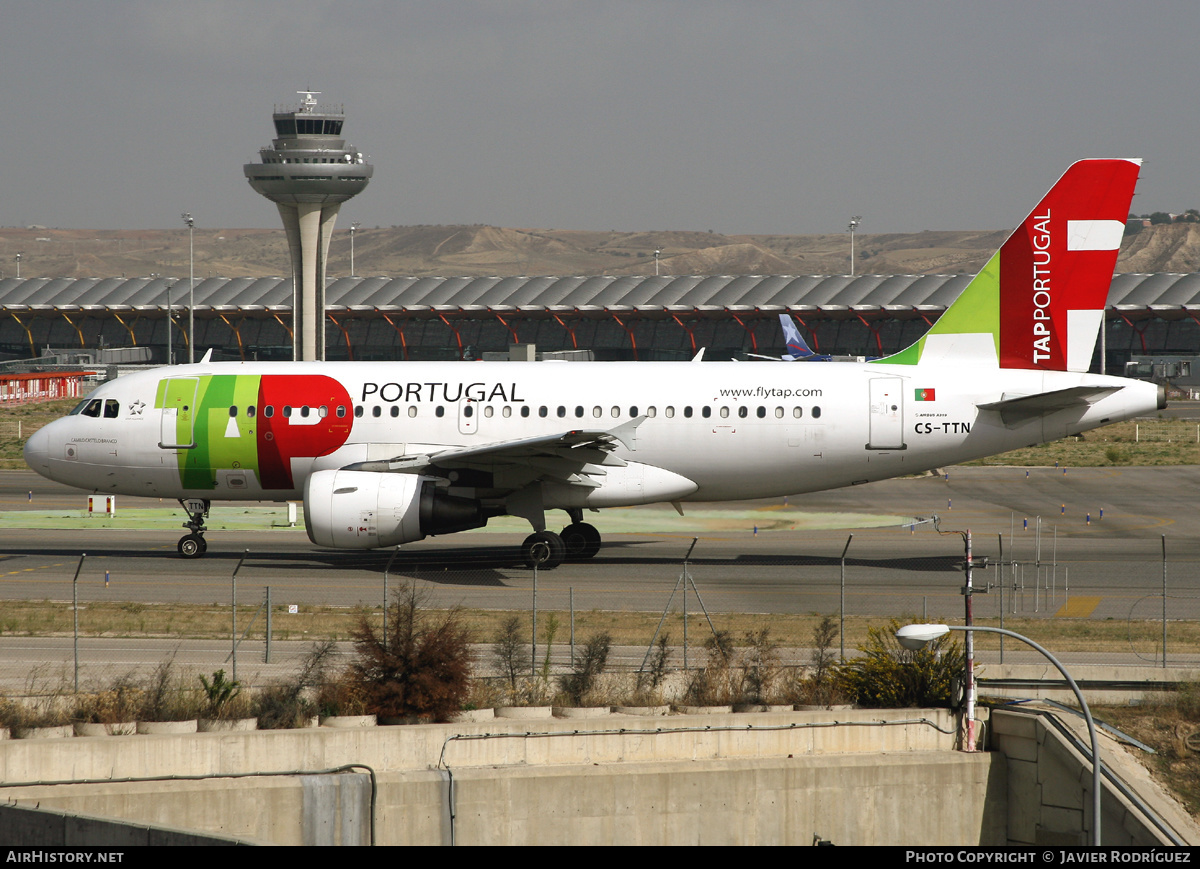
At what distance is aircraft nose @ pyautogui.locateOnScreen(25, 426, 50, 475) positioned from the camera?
3109 centimetres

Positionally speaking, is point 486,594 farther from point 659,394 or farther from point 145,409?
point 145,409

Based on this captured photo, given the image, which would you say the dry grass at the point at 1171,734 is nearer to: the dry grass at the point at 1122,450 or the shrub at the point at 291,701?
the shrub at the point at 291,701

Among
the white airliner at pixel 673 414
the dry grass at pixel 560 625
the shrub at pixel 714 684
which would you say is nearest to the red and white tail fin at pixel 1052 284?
the white airliner at pixel 673 414

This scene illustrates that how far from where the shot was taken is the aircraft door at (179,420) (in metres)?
30.3

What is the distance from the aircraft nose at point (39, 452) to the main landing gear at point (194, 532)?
3505mm

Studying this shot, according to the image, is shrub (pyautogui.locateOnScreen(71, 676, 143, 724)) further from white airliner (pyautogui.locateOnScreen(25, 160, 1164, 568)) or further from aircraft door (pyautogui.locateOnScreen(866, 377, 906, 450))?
aircraft door (pyautogui.locateOnScreen(866, 377, 906, 450))

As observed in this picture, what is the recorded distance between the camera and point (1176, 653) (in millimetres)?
21953

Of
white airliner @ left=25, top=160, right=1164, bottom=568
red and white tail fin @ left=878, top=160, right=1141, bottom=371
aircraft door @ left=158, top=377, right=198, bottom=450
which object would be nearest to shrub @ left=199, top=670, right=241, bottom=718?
white airliner @ left=25, top=160, right=1164, bottom=568

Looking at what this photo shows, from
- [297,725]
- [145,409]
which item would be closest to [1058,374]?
[297,725]

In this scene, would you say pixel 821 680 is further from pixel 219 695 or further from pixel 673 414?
pixel 673 414

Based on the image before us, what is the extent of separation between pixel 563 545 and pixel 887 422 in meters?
8.26

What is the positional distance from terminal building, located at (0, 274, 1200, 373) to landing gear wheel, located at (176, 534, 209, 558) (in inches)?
3320

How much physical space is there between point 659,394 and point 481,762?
1408 centimetres
